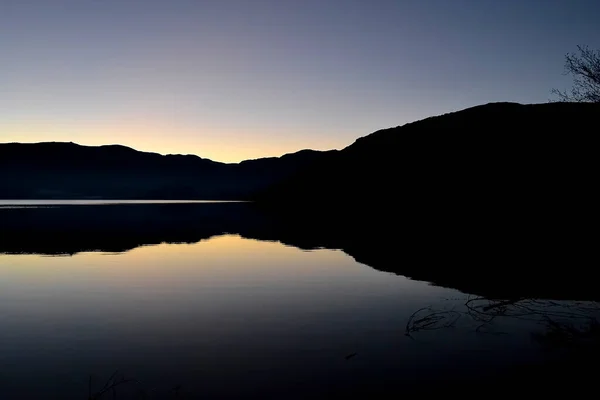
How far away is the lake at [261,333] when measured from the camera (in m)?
12.4

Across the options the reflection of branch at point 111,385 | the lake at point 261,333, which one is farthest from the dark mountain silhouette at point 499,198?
the reflection of branch at point 111,385

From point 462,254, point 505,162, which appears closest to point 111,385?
point 462,254

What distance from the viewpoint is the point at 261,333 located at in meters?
17.3

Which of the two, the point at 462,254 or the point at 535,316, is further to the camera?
the point at 462,254

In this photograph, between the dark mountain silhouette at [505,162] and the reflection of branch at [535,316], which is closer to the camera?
the reflection of branch at [535,316]

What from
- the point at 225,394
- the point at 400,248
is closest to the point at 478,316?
the point at 225,394

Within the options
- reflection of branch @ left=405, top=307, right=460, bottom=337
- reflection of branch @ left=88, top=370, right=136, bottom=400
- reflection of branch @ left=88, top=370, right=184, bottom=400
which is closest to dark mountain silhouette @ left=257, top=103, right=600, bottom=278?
reflection of branch @ left=405, top=307, right=460, bottom=337

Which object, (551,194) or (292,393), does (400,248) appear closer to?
(292,393)

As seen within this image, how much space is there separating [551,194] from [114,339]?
11595 cm

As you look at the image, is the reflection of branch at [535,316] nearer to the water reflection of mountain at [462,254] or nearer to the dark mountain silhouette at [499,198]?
the water reflection of mountain at [462,254]

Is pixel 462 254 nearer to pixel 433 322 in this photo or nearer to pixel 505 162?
pixel 433 322

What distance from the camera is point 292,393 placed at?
38.1ft

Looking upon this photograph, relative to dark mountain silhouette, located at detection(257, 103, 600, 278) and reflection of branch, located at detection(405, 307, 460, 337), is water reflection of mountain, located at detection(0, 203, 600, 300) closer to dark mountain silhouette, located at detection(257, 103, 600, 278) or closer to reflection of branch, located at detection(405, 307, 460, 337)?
dark mountain silhouette, located at detection(257, 103, 600, 278)

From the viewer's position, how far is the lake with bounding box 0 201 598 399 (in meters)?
12.4
